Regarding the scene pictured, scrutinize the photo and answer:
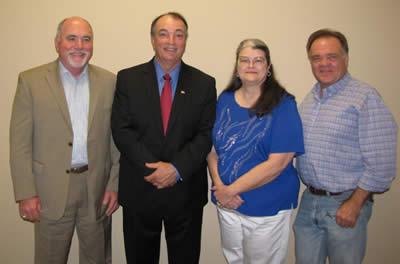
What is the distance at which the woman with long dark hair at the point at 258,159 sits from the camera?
1.81 m

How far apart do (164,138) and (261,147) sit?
0.57 meters

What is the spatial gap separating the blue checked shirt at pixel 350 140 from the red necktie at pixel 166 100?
83 cm

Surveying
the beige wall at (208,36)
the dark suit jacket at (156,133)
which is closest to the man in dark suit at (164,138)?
the dark suit jacket at (156,133)

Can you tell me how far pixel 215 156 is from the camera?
2062 mm

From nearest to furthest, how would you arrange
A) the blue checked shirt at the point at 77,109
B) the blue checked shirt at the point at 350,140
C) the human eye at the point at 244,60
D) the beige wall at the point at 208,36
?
the blue checked shirt at the point at 350,140
the human eye at the point at 244,60
the blue checked shirt at the point at 77,109
the beige wall at the point at 208,36

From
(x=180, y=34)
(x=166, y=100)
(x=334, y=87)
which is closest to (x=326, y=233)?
(x=334, y=87)


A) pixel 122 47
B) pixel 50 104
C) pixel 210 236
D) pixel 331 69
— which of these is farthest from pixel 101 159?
pixel 331 69

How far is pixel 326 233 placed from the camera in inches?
75.5

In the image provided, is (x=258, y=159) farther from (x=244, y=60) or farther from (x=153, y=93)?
(x=153, y=93)

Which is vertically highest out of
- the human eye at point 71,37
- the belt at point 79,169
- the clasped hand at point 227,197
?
the human eye at point 71,37

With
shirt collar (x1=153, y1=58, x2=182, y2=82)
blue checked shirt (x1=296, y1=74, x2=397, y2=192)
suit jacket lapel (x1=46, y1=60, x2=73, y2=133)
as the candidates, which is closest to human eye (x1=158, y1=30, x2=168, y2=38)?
shirt collar (x1=153, y1=58, x2=182, y2=82)

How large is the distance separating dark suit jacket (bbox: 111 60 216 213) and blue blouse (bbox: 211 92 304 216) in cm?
15

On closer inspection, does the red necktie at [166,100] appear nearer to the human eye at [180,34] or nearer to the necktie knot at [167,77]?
the necktie knot at [167,77]

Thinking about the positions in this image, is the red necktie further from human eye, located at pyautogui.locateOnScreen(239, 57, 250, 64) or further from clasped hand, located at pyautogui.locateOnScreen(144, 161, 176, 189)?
human eye, located at pyautogui.locateOnScreen(239, 57, 250, 64)
